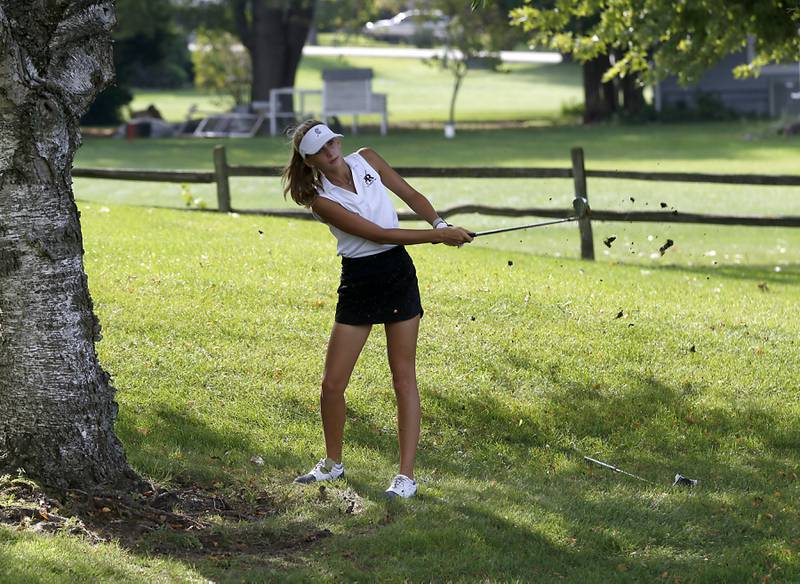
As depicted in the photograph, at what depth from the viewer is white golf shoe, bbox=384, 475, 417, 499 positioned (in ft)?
20.5

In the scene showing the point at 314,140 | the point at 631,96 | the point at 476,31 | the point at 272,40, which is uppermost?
the point at 272,40

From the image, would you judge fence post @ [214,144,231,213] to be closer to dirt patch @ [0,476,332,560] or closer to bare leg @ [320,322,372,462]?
bare leg @ [320,322,372,462]

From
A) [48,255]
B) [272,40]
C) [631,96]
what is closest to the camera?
[48,255]

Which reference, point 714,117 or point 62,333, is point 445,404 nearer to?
point 62,333

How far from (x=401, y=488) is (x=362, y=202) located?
141cm

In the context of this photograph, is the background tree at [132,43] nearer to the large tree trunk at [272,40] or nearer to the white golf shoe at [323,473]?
the large tree trunk at [272,40]

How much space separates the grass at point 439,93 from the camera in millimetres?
56000

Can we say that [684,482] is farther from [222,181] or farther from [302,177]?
[222,181]

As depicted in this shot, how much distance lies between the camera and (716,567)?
5449 millimetres

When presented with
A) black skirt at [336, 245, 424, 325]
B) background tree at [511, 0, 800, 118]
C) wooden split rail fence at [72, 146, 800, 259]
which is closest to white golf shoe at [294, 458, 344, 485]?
black skirt at [336, 245, 424, 325]

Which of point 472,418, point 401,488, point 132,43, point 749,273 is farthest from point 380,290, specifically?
point 132,43

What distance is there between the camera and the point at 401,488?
6258mm

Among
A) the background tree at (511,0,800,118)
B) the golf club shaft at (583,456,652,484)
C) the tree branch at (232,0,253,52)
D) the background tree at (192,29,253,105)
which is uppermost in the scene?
the tree branch at (232,0,253,52)

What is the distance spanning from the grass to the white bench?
205 inches
